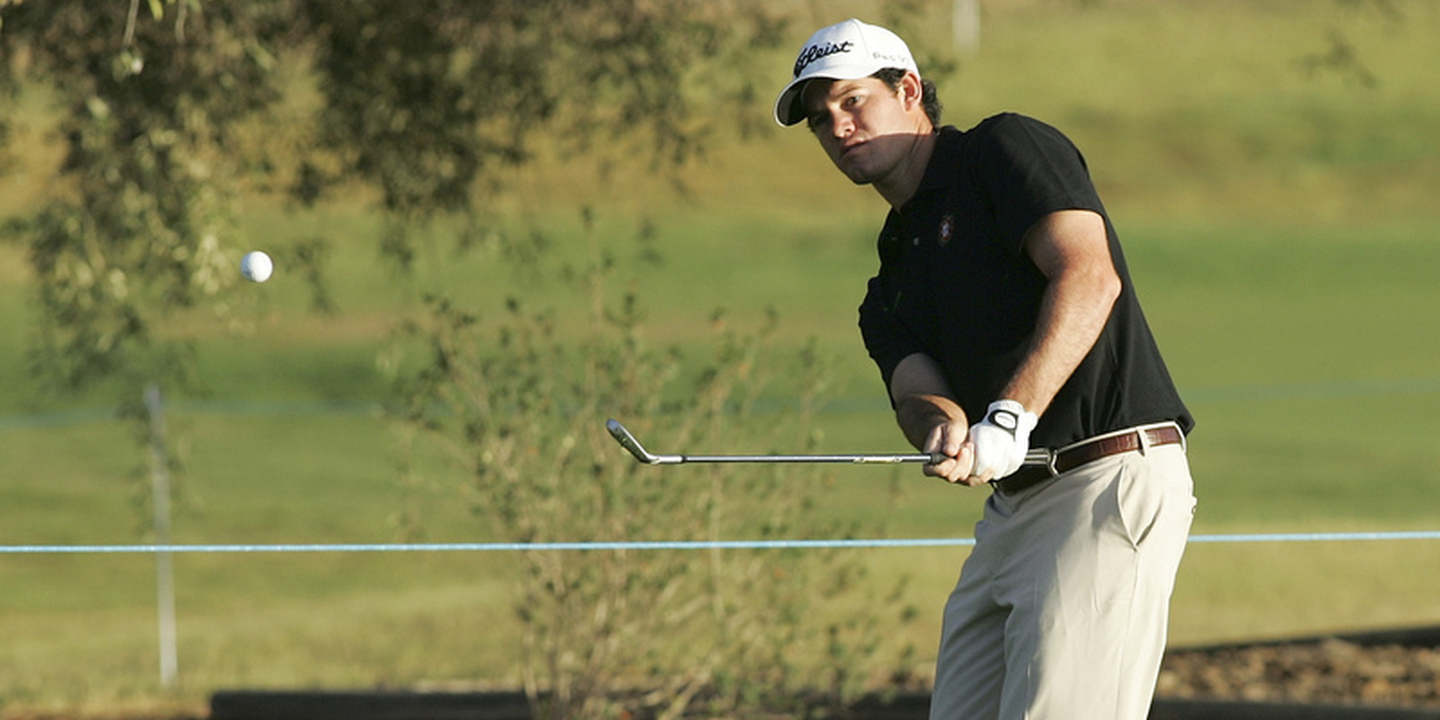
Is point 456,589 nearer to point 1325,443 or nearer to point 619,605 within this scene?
point 619,605

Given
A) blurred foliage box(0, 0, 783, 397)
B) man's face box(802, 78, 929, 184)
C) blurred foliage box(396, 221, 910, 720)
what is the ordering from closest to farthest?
1. man's face box(802, 78, 929, 184)
2. blurred foliage box(396, 221, 910, 720)
3. blurred foliage box(0, 0, 783, 397)

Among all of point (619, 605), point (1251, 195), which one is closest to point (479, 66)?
point (619, 605)

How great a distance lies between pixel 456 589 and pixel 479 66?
4801 mm

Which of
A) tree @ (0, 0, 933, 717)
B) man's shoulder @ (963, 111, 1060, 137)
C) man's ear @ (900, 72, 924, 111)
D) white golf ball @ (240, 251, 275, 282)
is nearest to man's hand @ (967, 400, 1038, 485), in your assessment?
man's shoulder @ (963, 111, 1060, 137)

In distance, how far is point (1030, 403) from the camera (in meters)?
3.97

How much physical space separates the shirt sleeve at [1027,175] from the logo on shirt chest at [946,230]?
11 centimetres

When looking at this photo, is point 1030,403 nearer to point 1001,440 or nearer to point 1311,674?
point 1001,440

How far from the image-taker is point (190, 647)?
1055 centimetres

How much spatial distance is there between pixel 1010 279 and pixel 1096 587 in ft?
2.12

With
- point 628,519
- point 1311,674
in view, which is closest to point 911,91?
point 628,519

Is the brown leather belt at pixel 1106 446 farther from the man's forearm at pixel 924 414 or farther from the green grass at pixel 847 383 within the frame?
the green grass at pixel 847 383

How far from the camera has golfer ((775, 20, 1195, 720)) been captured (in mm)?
4031

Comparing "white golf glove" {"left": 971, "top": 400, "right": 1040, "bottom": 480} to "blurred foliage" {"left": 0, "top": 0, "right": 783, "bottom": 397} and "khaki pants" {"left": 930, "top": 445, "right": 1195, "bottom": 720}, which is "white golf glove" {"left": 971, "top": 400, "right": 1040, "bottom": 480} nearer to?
"khaki pants" {"left": 930, "top": 445, "right": 1195, "bottom": 720}

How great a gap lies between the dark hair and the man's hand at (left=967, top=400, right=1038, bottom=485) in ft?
2.74
